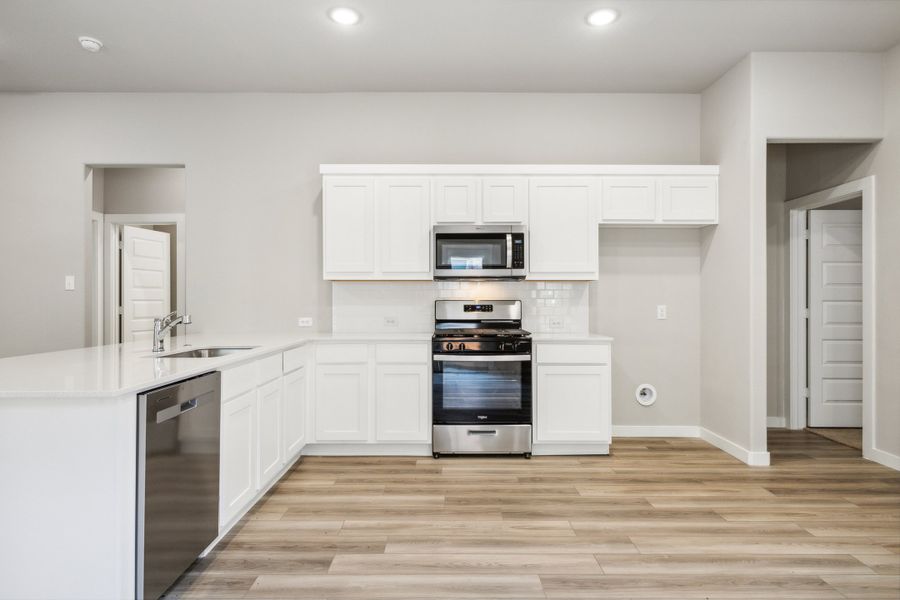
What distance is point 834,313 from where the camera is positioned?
14.7 ft

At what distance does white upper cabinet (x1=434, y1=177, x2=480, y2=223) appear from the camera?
3877 millimetres

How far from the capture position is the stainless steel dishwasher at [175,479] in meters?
1.75

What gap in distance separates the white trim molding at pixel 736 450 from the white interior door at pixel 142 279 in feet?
16.2

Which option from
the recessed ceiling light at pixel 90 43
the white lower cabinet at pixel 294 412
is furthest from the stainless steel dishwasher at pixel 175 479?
the recessed ceiling light at pixel 90 43

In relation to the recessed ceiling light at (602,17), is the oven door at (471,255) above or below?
below

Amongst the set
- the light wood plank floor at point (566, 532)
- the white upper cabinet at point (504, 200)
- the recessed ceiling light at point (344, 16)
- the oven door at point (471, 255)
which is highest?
the recessed ceiling light at point (344, 16)

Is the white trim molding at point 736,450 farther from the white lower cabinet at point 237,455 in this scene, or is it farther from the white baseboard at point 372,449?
the white lower cabinet at point 237,455

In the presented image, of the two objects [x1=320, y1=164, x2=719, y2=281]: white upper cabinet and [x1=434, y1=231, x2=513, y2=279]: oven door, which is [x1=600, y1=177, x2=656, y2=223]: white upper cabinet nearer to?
[x1=320, y1=164, x2=719, y2=281]: white upper cabinet

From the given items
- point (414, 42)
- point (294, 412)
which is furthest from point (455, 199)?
point (294, 412)

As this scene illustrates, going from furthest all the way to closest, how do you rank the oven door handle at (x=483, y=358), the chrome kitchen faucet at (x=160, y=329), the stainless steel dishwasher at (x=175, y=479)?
the oven door handle at (x=483, y=358)
the chrome kitchen faucet at (x=160, y=329)
the stainless steel dishwasher at (x=175, y=479)

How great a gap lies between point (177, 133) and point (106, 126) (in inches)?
23.0

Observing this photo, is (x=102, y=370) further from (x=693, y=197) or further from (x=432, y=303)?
(x=693, y=197)

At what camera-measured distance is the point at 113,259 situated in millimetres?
4879

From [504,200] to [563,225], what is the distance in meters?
0.49
